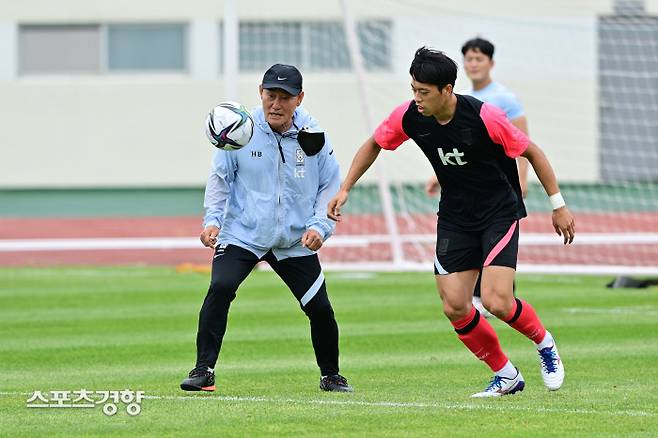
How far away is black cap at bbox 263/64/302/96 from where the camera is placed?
876cm

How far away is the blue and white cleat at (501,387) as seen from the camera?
881 cm

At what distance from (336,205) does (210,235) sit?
82cm

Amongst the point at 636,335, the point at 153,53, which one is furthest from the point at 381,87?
the point at 636,335

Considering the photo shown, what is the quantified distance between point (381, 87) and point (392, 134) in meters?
15.7

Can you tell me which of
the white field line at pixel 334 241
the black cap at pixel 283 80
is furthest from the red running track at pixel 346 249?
the black cap at pixel 283 80

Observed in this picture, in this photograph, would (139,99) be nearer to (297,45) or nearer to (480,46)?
(297,45)

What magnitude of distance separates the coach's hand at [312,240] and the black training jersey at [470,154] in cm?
68

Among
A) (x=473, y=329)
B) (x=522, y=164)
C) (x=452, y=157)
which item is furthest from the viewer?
(x=522, y=164)

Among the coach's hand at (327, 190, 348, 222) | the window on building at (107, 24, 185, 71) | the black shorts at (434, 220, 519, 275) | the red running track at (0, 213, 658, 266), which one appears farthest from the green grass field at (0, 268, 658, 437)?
the window on building at (107, 24, 185, 71)

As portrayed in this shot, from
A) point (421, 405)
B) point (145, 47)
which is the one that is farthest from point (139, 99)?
point (421, 405)

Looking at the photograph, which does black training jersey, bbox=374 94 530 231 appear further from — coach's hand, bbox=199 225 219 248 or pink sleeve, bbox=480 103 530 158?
coach's hand, bbox=199 225 219 248

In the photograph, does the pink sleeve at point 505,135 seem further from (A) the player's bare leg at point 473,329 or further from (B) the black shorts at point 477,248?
(A) the player's bare leg at point 473,329

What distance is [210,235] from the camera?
29.1 ft

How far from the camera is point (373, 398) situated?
8664mm
